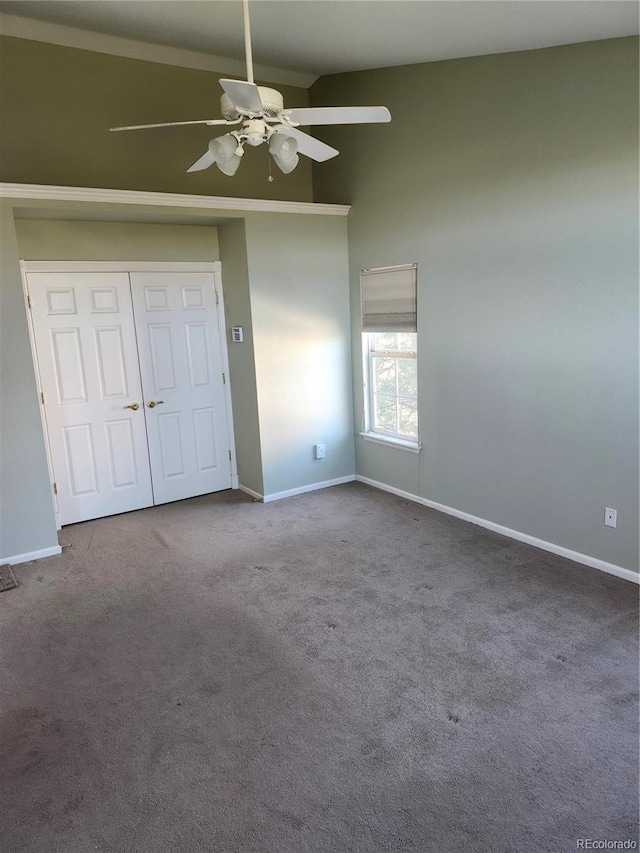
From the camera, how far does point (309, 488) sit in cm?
518

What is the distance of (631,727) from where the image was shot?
2213 millimetres

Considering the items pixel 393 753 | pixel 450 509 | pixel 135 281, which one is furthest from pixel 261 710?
pixel 135 281

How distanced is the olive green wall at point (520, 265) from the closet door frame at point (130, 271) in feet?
4.49

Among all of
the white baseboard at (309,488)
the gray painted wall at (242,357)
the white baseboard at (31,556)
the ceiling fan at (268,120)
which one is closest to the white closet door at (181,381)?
the gray painted wall at (242,357)

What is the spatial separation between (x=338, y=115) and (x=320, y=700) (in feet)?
8.14

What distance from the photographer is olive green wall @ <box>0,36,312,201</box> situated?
4.02 metres

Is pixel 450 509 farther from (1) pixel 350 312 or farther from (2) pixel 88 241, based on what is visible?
(2) pixel 88 241

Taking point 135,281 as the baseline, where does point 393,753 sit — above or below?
below

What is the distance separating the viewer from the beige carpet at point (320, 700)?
6.17 feet

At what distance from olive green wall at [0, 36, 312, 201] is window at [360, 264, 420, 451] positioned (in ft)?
5.31

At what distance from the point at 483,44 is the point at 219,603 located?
3648mm

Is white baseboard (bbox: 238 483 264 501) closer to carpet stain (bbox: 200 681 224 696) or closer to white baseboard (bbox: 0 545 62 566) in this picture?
white baseboard (bbox: 0 545 62 566)

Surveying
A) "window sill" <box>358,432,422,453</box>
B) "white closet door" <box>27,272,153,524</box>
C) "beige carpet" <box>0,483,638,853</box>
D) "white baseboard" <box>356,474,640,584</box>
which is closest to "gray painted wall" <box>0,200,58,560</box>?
"beige carpet" <box>0,483,638,853</box>

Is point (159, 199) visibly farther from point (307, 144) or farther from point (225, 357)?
point (307, 144)
